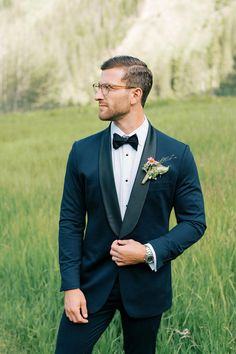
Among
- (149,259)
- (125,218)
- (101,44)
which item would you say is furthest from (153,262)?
(101,44)

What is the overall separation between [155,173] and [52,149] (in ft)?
30.3

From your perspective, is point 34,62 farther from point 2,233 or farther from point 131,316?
point 131,316

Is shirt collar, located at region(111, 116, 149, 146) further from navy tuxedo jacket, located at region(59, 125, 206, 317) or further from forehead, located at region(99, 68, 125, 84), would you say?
forehead, located at region(99, 68, 125, 84)

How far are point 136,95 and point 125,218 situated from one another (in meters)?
0.45

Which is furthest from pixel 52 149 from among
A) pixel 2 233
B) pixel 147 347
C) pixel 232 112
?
pixel 147 347

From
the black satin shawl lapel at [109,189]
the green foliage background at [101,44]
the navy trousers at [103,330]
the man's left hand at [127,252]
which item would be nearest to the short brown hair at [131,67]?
the black satin shawl lapel at [109,189]

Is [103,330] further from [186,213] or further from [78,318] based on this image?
[186,213]

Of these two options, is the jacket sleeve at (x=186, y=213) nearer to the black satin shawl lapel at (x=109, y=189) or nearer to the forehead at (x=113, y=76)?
the black satin shawl lapel at (x=109, y=189)

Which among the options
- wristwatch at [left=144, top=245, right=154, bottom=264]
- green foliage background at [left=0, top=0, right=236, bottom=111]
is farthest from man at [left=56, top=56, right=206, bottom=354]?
green foliage background at [left=0, top=0, right=236, bottom=111]

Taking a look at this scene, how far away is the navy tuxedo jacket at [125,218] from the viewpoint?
2516 millimetres

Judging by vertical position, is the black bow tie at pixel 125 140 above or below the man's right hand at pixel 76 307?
above

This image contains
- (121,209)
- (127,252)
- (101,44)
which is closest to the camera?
(127,252)

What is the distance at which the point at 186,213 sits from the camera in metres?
2.57

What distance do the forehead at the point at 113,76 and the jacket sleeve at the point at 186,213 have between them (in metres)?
0.36
